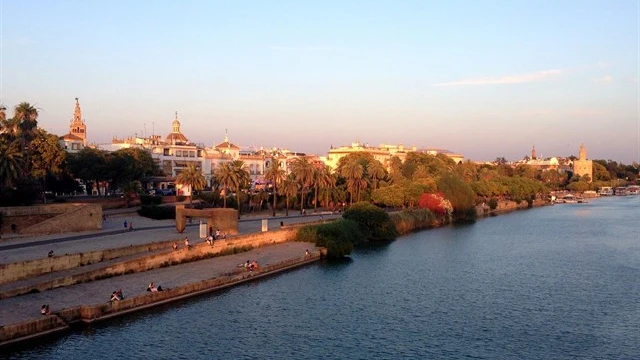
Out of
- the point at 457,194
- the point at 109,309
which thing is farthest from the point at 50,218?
the point at 457,194

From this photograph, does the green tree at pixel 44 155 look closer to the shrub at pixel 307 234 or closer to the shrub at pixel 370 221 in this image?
the shrub at pixel 307 234

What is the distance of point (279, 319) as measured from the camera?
28.4m

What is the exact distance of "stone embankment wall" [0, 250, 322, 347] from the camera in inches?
925

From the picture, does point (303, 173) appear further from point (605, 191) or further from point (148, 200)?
point (605, 191)

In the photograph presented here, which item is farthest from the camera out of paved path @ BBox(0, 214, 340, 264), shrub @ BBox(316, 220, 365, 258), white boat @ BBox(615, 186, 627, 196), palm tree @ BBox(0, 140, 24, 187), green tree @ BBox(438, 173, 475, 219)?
white boat @ BBox(615, 186, 627, 196)

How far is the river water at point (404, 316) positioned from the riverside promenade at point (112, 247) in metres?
2.31

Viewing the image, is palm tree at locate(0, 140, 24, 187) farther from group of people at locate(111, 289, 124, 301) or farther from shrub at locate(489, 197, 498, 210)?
shrub at locate(489, 197, 498, 210)

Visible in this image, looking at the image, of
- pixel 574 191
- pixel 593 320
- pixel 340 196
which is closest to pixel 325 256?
pixel 593 320

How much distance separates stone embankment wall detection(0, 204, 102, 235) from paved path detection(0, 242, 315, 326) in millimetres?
9601

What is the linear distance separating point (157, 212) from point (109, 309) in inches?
1098

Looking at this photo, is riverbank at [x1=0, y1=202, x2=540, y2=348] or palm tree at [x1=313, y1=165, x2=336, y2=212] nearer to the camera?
riverbank at [x1=0, y1=202, x2=540, y2=348]

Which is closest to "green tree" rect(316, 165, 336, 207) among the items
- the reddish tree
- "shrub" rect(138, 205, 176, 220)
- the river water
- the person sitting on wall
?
the reddish tree

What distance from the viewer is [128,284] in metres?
31.7

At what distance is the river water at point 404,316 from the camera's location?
950 inches
